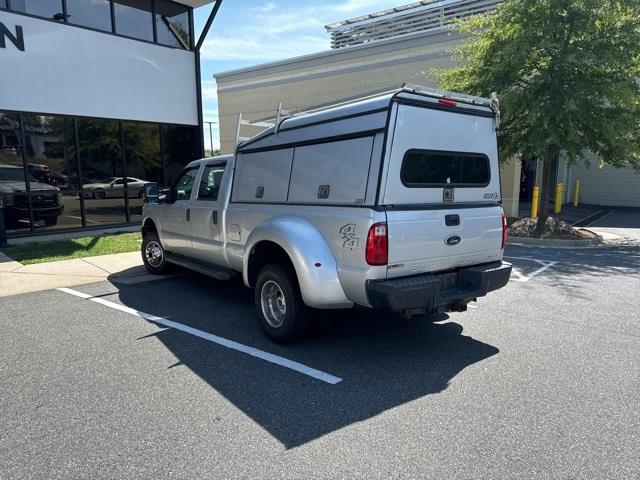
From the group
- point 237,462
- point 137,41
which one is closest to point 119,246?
point 137,41

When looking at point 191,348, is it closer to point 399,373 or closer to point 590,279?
point 399,373

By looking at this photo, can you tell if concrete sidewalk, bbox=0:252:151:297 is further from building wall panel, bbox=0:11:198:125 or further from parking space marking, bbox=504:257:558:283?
parking space marking, bbox=504:257:558:283

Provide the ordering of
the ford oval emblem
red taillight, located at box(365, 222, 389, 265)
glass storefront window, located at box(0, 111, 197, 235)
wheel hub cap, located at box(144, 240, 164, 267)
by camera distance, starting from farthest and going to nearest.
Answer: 1. glass storefront window, located at box(0, 111, 197, 235)
2. wheel hub cap, located at box(144, 240, 164, 267)
3. the ford oval emblem
4. red taillight, located at box(365, 222, 389, 265)

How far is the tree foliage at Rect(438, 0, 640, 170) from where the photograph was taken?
9.95 m

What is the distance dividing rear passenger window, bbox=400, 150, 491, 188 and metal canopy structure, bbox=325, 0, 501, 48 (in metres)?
21.9

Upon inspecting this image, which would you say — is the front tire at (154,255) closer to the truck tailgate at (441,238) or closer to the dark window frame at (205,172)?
the dark window frame at (205,172)

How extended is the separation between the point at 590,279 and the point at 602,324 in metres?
2.57

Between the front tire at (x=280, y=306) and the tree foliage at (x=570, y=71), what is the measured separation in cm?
808

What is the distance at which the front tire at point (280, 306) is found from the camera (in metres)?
4.35

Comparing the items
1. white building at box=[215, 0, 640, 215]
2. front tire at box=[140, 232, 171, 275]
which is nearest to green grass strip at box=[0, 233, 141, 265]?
front tire at box=[140, 232, 171, 275]

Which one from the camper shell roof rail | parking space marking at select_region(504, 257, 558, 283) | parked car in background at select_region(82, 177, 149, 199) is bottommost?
parking space marking at select_region(504, 257, 558, 283)

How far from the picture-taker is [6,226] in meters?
10.6

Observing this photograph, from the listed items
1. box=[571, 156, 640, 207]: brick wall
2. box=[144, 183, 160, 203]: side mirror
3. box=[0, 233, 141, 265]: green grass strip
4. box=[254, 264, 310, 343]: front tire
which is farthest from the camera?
box=[571, 156, 640, 207]: brick wall

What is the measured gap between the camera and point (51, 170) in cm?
1107
